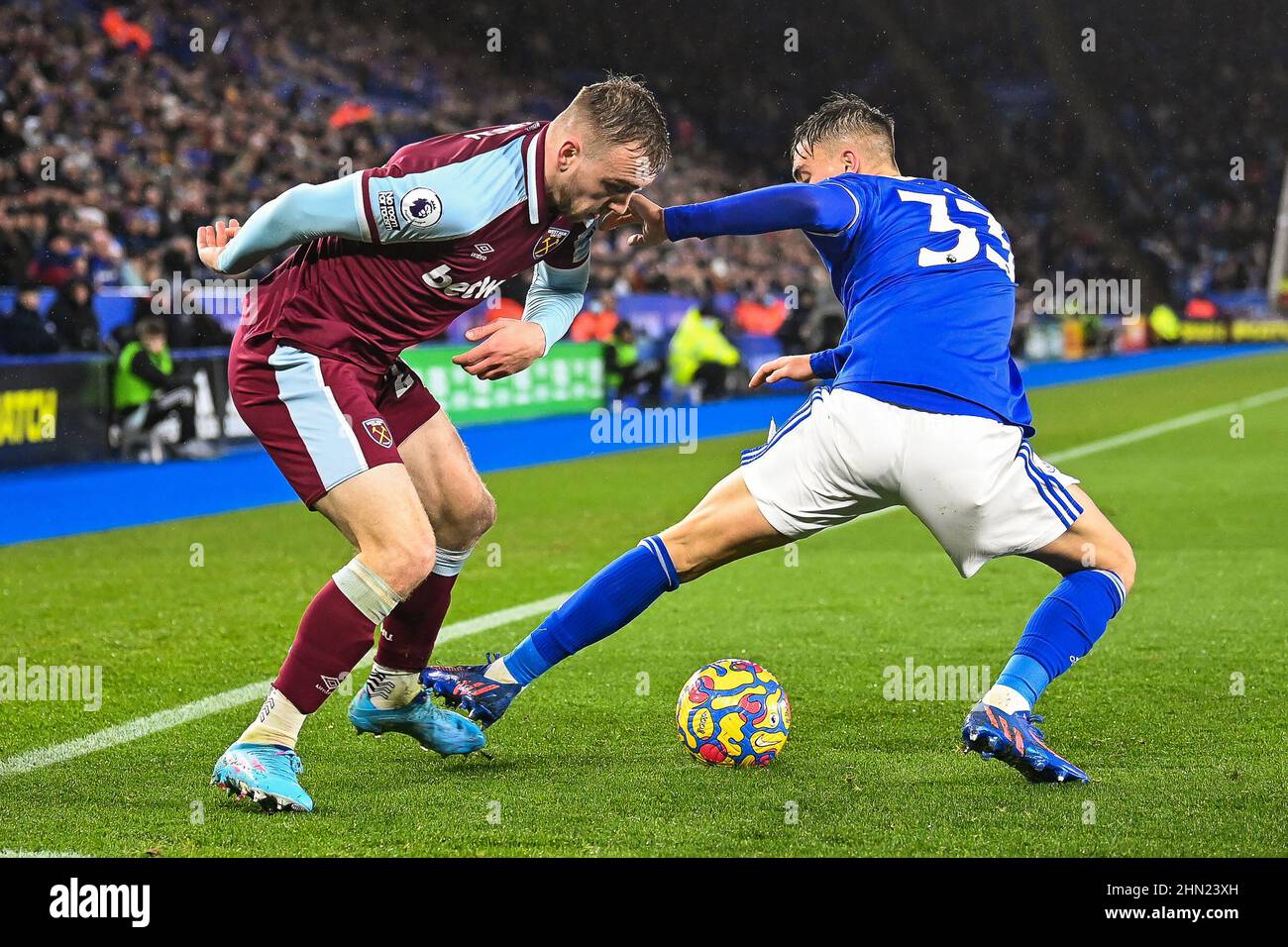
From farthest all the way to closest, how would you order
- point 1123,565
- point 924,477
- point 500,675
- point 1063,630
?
point 500,675, point 1123,565, point 1063,630, point 924,477

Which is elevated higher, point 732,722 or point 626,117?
point 626,117

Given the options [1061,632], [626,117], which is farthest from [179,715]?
[1061,632]

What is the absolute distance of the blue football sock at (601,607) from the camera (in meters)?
4.40

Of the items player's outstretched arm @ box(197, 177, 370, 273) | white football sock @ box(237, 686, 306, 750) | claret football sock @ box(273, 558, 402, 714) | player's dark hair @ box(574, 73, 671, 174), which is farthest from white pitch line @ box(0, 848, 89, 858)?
player's dark hair @ box(574, 73, 671, 174)

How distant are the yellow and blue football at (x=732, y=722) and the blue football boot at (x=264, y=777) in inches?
43.9

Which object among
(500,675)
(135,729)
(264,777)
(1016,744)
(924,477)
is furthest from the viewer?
(135,729)

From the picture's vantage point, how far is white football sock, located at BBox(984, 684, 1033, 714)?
13.3 feet

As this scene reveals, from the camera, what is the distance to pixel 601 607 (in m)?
4.41

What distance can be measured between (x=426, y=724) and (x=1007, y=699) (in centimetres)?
163

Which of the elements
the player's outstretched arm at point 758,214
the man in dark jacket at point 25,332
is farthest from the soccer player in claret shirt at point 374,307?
the man in dark jacket at point 25,332

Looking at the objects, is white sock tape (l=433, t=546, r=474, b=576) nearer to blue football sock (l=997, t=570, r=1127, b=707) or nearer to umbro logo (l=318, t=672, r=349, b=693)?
umbro logo (l=318, t=672, r=349, b=693)

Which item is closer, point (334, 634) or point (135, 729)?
point (334, 634)

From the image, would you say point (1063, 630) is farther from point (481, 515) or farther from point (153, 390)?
point (153, 390)
